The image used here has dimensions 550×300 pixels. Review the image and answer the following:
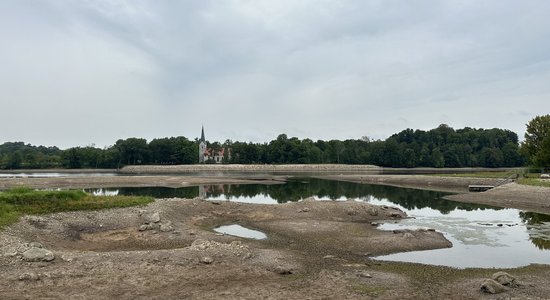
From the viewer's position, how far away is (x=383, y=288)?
53.7 ft

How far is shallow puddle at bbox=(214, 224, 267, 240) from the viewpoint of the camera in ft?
94.5

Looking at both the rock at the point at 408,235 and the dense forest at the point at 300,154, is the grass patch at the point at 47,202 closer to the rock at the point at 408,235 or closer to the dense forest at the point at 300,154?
the rock at the point at 408,235

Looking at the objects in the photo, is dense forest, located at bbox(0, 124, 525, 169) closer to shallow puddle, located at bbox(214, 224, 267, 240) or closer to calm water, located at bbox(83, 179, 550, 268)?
calm water, located at bbox(83, 179, 550, 268)

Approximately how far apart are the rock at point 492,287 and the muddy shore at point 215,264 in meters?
0.31

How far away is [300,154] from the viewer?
590 feet

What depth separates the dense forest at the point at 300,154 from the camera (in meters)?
171

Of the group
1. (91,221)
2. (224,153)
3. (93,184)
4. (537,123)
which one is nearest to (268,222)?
(91,221)

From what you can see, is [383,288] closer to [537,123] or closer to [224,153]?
[537,123]

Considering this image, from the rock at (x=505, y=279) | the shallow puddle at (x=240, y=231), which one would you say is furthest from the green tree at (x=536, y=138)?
the rock at (x=505, y=279)

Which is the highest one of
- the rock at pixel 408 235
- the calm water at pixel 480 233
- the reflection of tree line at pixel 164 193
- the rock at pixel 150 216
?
the rock at pixel 150 216

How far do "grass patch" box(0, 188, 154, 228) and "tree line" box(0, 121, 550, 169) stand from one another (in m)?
142

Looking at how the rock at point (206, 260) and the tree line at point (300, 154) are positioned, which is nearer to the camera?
the rock at point (206, 260)

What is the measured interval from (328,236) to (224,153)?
172749 mm

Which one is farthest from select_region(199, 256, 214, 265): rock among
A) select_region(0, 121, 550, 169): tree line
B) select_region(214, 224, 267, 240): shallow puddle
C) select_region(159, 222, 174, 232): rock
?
select_region(0, 121, 550, 169): tree line
